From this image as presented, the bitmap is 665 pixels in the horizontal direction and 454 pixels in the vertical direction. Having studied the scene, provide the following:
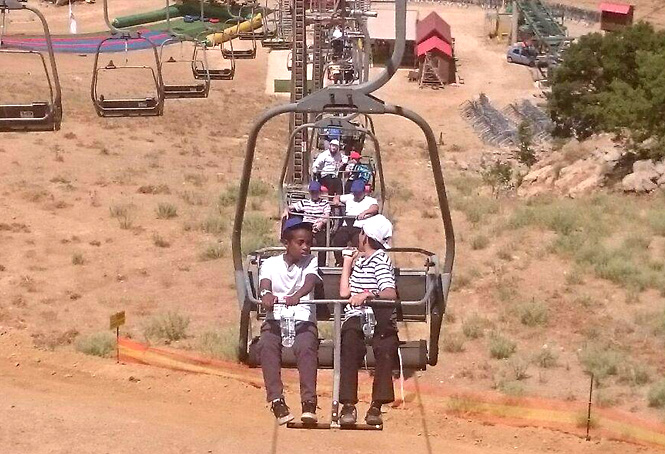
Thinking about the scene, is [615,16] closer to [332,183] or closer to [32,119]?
[332,183]

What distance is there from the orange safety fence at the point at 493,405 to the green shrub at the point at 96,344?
198 millimetres

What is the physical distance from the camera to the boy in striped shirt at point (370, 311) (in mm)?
5672

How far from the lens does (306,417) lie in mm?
5273

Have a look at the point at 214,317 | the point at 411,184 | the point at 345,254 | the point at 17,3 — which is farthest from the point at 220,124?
the point at 345,254

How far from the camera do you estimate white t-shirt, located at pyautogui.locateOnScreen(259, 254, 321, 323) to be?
587cm

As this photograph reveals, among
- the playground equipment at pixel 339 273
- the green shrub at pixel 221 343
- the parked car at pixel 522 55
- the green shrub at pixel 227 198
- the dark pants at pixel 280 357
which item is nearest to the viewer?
the playground equipment at pixel 339 273

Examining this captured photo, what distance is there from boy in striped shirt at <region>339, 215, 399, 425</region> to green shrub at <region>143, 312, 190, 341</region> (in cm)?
597

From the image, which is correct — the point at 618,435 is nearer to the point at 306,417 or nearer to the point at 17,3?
the point at 306,417

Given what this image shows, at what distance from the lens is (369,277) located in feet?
19.4

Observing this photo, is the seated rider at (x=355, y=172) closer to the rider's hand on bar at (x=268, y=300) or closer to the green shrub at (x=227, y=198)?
the rider's hand on bar at (x=268, y=300)

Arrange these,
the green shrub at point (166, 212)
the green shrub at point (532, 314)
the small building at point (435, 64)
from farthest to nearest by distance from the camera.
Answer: the small building at point (435, 64)
the green shrub at point (166, 212)
the green shrub at point (532, 314)

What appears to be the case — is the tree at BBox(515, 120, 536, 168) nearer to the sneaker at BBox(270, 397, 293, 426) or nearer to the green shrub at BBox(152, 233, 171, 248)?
the green shrub at BBox(152, 233, 171, 248)

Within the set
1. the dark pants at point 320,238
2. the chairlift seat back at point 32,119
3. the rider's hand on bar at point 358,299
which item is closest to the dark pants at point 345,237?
the dark pants at point 320,238

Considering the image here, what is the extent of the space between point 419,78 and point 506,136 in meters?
9.11
